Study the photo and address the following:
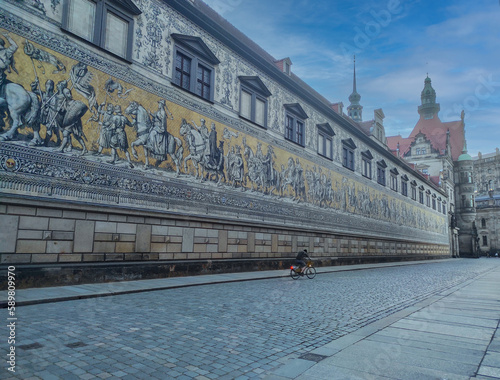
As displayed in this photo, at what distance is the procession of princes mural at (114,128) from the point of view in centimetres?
930

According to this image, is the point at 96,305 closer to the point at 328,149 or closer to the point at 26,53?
the point at 26,53

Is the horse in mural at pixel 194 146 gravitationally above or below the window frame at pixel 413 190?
below

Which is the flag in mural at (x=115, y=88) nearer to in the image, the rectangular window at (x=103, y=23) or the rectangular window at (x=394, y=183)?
the rectangular window at (x=103, y=23)

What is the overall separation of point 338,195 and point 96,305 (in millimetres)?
20710

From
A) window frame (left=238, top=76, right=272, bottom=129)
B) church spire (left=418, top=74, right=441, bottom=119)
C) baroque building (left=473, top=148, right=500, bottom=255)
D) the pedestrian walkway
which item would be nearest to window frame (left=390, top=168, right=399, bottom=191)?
window frame (left=238, top=76, right=272, bottom=129)

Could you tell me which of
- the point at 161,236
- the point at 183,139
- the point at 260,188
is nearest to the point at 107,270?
the point at 161,236

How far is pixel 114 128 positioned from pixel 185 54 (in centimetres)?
494

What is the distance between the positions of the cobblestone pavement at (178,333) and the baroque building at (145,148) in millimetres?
2965

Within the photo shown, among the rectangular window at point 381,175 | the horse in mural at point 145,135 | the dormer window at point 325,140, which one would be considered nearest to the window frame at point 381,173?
the rectangular window at point 381,175

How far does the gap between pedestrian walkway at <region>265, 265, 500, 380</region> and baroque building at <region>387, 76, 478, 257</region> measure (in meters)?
53.5

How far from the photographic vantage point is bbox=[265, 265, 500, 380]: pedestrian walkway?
3715 mm

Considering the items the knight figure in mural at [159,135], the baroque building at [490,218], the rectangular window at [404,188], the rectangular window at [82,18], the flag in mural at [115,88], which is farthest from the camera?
→ the baroque building at [490,218]

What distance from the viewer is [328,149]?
83.1 ft

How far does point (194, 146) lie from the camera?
46.6 ft
